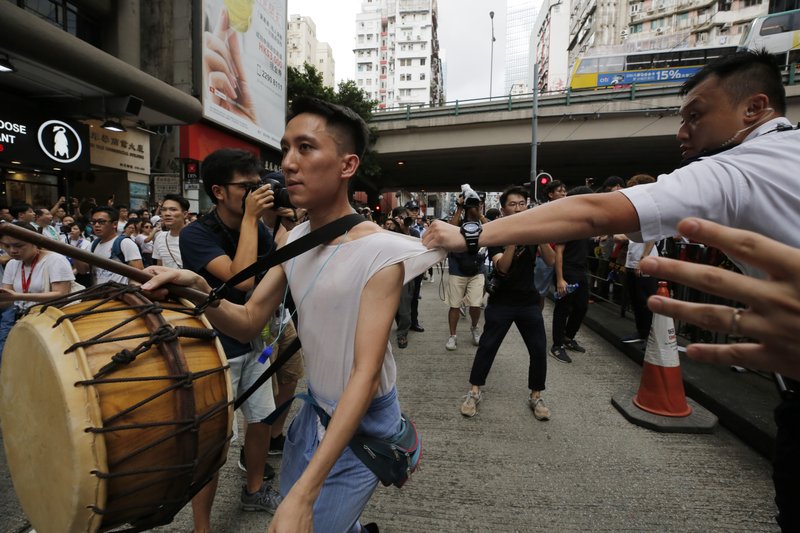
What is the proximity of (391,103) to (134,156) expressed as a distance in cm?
7359

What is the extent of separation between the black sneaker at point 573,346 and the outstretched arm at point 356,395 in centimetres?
512

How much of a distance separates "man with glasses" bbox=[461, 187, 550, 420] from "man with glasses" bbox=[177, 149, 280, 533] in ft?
6.59

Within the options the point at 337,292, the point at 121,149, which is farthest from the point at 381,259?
the point at 121,149

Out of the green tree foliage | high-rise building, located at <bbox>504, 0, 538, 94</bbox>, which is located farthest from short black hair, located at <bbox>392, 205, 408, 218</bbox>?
high-rise building, located at <bbox>504, 0, 538, 94</bbox>

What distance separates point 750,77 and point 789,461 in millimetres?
1313

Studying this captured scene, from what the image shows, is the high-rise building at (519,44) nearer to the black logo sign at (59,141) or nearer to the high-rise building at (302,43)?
the high-rise building at (302,43)

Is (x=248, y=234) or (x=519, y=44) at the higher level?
(x=519, y=44)

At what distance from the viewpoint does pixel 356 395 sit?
124cm

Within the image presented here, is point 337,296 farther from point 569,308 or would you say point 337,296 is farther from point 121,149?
point 121,149

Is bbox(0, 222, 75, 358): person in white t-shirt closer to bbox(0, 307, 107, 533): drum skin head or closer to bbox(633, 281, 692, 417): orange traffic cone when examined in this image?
bbox(0, 307, 107, 533): drum skin head

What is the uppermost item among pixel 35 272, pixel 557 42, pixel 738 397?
pixel 557 42

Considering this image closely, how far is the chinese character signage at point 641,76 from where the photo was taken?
2123 centimetres

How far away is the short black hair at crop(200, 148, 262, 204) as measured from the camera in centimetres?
254

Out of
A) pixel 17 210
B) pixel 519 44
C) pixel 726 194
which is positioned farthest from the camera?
pixel 519 44
